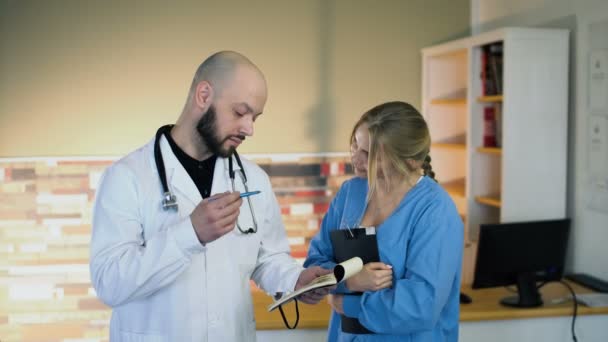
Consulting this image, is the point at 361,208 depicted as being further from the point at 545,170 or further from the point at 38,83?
the point at 38,83

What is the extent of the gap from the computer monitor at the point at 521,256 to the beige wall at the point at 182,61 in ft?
5.33

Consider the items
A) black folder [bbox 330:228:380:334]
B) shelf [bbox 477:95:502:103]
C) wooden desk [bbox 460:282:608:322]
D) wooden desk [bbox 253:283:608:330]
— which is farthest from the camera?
shelf [bbox 477:95:502:103]

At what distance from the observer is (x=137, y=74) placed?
434cm

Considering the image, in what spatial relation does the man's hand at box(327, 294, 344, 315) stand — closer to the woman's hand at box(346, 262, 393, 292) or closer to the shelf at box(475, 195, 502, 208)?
the woman's hand at box(346, 262, 393, 292)

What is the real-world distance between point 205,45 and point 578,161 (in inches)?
84.5

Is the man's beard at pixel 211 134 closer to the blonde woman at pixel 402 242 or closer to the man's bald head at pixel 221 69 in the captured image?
the man's bald head at pixel 221 69

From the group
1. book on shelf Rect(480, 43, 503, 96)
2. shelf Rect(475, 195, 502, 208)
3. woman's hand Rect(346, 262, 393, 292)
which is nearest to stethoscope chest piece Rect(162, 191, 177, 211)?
woman's hand Rect(346, 262, 393, 292)

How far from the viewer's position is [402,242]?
2.14 m

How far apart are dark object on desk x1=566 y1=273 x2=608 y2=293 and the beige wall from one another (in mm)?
1625

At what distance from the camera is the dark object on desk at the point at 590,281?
3262 millimetres

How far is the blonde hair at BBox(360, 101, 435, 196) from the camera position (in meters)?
2.15

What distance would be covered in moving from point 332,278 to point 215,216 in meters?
0.36

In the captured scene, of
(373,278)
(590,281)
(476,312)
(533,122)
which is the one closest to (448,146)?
(533,122)

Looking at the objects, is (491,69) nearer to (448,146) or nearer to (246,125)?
(448,146)
